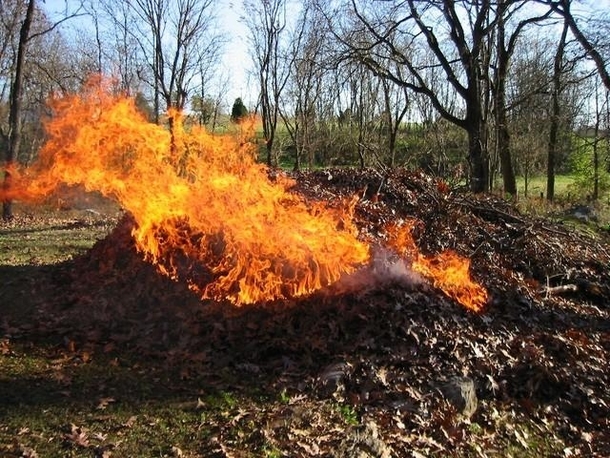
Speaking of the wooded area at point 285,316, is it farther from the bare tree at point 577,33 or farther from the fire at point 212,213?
the bare tree at point 577,33

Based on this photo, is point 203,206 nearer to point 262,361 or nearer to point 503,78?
point 262,361

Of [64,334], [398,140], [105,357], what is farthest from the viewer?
[398,140]

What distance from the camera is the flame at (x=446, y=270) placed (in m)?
7.38

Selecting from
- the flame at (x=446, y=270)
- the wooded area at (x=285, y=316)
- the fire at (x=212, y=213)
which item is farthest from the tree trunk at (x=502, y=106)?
the fire at (x=212, y=213)

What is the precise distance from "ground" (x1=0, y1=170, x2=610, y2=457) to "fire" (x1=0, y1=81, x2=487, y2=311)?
0.32m

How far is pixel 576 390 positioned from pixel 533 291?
2.14 metres

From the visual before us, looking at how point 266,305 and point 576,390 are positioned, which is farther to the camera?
point 266,305

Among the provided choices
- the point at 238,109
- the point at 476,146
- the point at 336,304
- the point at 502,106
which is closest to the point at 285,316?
the point at 336,304

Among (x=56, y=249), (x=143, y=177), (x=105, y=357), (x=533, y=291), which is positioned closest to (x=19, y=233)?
(x=56, y=249)

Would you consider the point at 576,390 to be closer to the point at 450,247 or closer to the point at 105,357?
the point at 450,247

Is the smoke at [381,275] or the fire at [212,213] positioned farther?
the fire at [212,213]

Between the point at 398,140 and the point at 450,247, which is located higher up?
the point at 398,140

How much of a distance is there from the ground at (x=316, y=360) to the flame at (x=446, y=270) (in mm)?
221

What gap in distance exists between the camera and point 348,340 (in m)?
6.38
